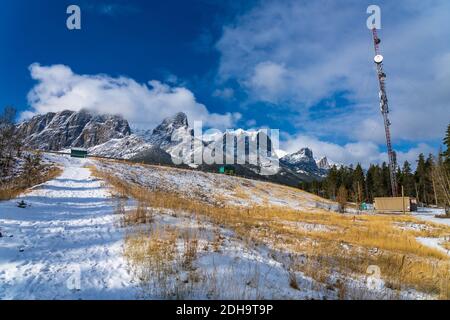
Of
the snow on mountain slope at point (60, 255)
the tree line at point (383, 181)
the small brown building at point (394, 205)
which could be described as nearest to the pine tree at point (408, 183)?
the tree line at point (383, 181)

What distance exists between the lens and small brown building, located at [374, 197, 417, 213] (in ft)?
199

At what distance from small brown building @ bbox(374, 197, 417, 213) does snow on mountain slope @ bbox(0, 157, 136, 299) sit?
211 ft

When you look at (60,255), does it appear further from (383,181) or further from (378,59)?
(383,181)

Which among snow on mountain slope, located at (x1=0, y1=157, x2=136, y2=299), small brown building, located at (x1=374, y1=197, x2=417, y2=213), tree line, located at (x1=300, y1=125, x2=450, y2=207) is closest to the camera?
snow on mountain slope, located at (x1=0, y1=157, x2=136, y2=299)

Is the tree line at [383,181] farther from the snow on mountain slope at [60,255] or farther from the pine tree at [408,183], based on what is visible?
the snow on mountain slope at [60,255]

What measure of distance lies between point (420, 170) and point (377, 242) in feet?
303

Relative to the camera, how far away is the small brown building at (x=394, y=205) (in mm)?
60684

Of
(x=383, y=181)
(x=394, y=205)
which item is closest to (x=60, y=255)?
(x=394, y=205)

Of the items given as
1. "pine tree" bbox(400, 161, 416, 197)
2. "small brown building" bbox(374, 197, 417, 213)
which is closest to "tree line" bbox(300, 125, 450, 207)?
"pine tree" bbox(400, 161, 416, 197)

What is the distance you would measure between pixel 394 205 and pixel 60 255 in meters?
68.5

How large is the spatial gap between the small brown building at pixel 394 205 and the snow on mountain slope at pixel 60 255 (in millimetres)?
64255

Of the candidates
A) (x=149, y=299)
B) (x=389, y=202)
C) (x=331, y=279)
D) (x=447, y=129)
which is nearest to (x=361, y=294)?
(x=331, y=279)

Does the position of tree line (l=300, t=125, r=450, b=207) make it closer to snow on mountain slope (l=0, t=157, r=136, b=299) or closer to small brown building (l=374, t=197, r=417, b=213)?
small brown building (l=374, t=197, r=417, b=213)

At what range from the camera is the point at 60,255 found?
251 inches
